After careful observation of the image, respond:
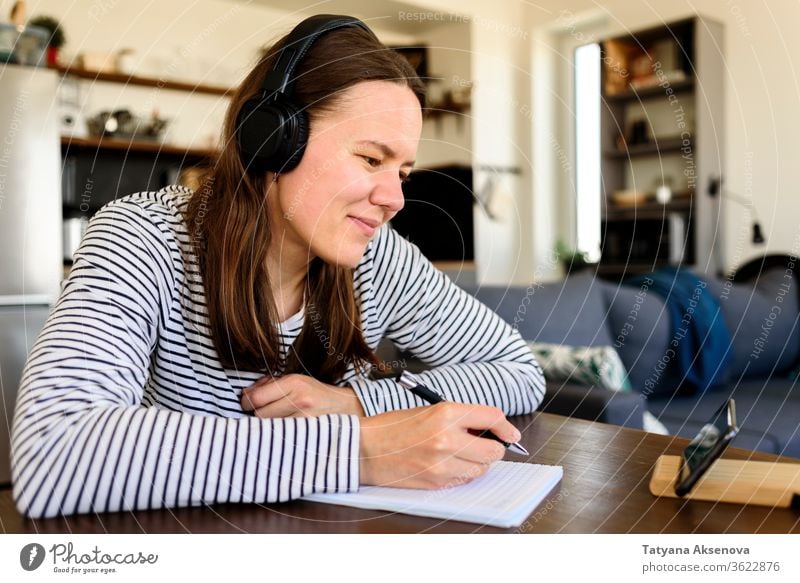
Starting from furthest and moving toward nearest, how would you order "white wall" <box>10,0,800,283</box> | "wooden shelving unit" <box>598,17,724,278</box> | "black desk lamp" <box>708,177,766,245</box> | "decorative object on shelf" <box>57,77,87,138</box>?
"wooden shelving unit" <box>598,17,724,278</box>
"black desk lamp" <box>708,177,766,245</box>
"decorative object on shelf" <box>57,77,87,138</box>
"white wall" <box>10,0,800,283</box>

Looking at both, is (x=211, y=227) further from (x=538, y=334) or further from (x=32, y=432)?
(x=538, y=334)

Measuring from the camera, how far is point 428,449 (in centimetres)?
53

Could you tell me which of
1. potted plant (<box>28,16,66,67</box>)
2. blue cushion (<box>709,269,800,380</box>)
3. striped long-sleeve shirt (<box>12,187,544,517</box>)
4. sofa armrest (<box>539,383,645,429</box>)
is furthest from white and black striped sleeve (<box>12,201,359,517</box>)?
potted plant (<box>28,16,66,67</box>)

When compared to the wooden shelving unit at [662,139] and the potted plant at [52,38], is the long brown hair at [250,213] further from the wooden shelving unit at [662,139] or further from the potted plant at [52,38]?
the wooden shelving unit at [662,139]

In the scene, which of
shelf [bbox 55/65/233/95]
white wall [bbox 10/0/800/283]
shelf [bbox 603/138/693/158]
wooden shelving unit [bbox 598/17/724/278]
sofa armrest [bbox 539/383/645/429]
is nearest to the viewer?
sofa armrest [bbox 539/383/645/429]

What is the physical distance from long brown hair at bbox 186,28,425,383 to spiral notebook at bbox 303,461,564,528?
26 cm

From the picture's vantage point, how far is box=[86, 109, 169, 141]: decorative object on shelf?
9.70 feet

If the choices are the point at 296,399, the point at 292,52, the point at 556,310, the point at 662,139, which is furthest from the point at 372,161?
the point at 662,139

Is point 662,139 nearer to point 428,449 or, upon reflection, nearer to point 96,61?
point 96,61

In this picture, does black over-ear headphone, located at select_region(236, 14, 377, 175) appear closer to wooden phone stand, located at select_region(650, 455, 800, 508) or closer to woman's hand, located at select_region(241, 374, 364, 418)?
woman's hand, located at select_region(241, 374, 364, 418)

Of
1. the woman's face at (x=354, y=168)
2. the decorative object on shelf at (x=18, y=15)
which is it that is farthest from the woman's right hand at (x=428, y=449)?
the decorative object on shelf at (x=18, y=15)

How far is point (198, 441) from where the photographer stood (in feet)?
1.68

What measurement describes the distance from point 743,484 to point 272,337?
0.45m

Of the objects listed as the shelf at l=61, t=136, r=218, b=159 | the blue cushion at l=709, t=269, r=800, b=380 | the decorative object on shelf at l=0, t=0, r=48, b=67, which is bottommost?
the blue cushion at l=709, t=269, r=800, b=380
